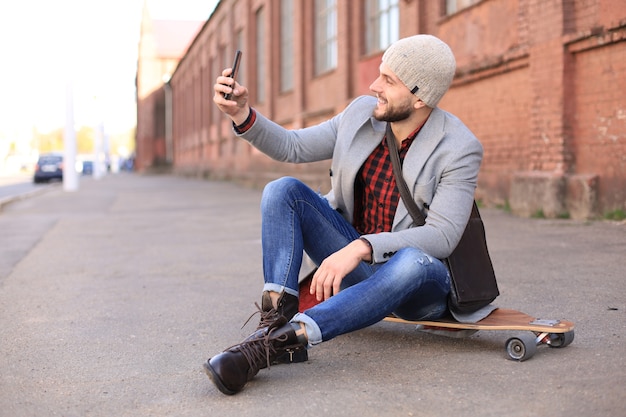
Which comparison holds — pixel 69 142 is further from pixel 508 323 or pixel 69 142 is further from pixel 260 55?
pixel 508 323

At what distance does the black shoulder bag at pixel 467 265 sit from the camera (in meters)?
3.07

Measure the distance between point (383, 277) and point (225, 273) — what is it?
3.25 m

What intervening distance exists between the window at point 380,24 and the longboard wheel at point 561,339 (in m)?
10.8

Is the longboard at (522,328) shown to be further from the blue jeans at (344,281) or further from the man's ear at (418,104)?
the man's ear at (418,104)

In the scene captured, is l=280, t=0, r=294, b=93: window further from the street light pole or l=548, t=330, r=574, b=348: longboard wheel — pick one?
the street light pole

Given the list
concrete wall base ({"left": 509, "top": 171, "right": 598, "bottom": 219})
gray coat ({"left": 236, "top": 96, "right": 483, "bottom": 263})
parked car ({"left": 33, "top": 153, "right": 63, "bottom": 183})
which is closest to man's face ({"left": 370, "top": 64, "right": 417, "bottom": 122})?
gray coat ({"left": 236, "top": 96, "right": 483, "bottom": 263})

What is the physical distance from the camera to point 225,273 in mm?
5980

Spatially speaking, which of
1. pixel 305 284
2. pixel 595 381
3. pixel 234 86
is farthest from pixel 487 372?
pixel 234 86

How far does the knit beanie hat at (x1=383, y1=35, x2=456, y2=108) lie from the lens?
123 inches

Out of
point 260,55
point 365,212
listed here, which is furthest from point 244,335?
point 260,55

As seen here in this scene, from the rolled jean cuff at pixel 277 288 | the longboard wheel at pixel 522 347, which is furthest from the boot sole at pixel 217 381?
the longboard wheel at pixel 522 347

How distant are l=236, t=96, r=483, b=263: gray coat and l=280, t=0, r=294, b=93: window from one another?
17.8 meters

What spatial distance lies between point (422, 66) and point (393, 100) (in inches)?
7.2

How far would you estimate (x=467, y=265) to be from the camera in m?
3.13
